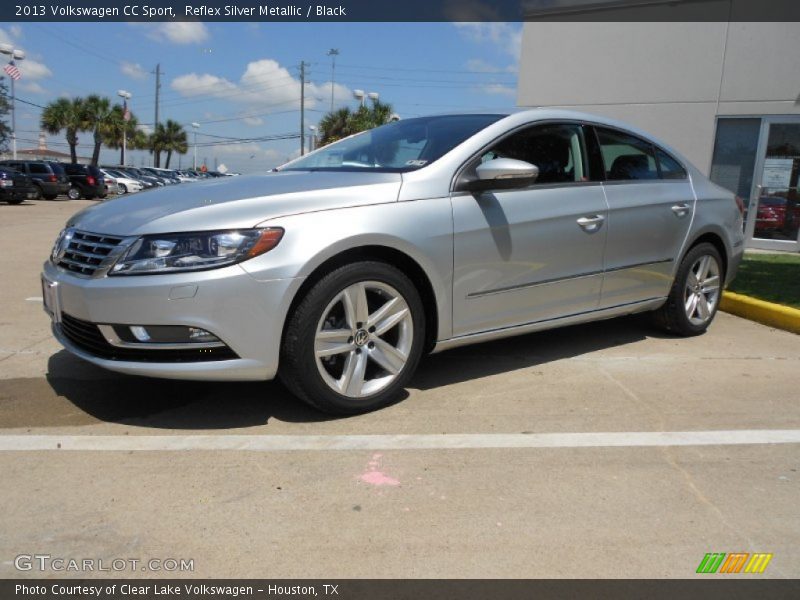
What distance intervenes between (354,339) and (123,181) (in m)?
34.6

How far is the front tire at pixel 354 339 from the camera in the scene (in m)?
3.07

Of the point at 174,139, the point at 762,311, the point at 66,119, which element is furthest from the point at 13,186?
the point at 174,139

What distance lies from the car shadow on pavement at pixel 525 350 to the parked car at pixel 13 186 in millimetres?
20971

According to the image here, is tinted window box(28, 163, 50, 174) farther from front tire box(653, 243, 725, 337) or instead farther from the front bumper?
front tire box(653, 243, 725, 337)

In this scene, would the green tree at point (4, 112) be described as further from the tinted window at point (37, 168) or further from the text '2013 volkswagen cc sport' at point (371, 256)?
the text '2013 volkswagen cc sport' at point (371, 256)

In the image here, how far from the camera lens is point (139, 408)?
11.2 feet

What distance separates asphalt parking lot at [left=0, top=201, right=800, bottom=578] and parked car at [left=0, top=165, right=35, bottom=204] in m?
19.6

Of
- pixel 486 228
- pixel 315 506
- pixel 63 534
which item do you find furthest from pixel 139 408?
pixel 486 228

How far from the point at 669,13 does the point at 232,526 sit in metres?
12.4

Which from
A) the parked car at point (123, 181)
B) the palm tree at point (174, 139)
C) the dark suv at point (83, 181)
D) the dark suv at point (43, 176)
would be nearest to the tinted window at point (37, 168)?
the dark suv at point (43, 176)

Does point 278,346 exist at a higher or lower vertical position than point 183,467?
higher

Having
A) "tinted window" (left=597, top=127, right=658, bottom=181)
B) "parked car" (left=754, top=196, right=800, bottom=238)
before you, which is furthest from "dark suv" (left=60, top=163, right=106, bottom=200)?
"tinted window" (left=597, top=127, right=658, bottom=181)
